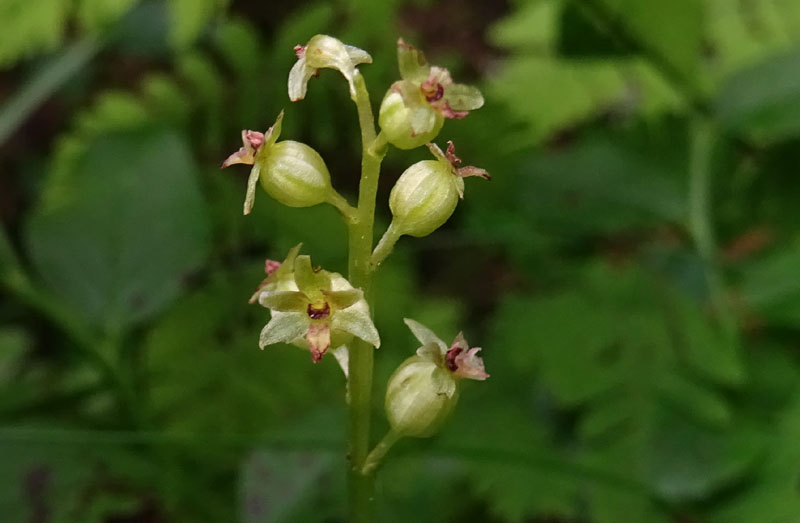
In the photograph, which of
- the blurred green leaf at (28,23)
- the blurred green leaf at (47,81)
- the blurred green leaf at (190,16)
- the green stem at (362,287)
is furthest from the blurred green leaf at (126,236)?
the green stem at (362,287)

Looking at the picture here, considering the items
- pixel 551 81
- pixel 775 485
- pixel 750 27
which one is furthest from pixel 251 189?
pixel 750 27

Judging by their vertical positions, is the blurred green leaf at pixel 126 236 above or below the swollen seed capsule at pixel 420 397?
below

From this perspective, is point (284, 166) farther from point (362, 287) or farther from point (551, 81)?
point (551, 81)

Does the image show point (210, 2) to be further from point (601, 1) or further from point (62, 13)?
point (601, 1)

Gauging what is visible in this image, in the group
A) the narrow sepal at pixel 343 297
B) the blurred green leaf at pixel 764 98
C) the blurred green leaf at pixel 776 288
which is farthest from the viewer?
the blurred green leaf at pixel 764 98

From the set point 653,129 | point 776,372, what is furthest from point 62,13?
point 776,372

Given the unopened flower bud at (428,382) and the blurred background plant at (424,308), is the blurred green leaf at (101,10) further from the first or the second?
the unopened flower bud at (428,382)
